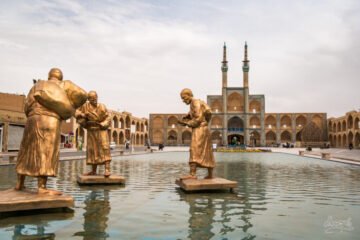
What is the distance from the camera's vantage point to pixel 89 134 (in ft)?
21.2

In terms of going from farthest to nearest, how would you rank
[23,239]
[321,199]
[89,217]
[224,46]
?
[224,46]
[321,199]
[89,217]
[23,239]

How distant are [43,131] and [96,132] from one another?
249 centimetres

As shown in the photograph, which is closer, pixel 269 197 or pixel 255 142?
pixel 269 197

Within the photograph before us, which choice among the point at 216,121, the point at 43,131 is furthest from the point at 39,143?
the point at 216,121

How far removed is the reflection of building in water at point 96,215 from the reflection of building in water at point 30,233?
0.29 metres

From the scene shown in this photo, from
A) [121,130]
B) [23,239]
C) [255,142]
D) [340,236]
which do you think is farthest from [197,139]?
[255,142]

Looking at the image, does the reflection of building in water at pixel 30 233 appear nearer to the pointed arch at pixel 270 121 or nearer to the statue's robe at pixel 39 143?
the statue's robe at pixel 39 143

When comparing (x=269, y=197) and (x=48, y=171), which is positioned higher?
(x=48, y=171)

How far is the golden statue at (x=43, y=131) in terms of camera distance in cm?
393

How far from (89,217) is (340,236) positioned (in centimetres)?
282

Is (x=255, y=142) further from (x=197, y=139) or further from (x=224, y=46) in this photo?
(x=197, y=139)

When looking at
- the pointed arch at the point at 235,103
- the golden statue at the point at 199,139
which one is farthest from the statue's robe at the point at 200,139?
the pointed arch at the point at 235,103

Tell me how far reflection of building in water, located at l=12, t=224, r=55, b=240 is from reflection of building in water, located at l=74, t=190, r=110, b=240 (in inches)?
11.3

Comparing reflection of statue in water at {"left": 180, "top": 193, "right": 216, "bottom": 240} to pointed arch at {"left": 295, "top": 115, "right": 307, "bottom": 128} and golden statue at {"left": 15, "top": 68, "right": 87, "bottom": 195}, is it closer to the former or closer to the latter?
golden statue at {"left": 15, "top": 68, "right": 87, "bottom": 195}
